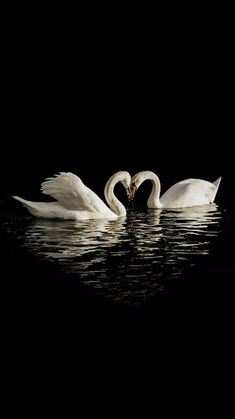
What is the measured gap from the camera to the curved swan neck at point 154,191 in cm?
1234

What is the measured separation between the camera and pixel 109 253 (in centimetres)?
825

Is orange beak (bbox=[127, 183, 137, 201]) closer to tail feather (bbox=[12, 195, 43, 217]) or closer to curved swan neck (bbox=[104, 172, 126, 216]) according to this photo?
curved swan neck (bbox=[104, 172, 126, 216])

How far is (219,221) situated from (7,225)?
3084 mm

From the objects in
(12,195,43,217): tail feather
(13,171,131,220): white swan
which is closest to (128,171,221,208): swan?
(13,171,131,220): white swan

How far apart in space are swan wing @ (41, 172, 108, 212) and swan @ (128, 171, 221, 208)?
4.57 ft

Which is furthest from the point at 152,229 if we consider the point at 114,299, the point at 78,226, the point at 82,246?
the point at 114,299

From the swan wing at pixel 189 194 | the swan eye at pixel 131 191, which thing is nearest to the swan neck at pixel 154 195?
the swan wing at pixel 189 194

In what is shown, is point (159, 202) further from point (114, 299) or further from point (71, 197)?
point (114, 299)

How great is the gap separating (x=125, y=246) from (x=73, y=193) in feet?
6.32

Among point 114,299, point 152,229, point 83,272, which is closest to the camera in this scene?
point 114,299

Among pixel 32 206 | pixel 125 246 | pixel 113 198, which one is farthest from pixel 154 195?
pixel 125 246

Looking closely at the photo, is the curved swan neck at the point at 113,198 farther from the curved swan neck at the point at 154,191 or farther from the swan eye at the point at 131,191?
the curved swan neck at the point at 154,191

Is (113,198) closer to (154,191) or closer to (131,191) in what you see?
(131,191)

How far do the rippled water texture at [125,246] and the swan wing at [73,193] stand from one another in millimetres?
283
